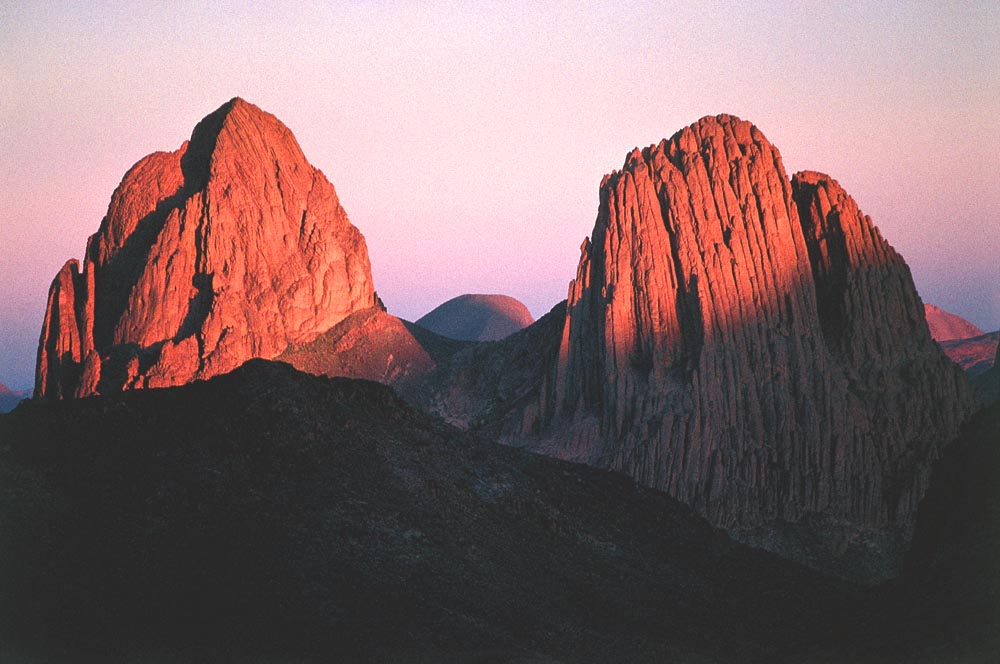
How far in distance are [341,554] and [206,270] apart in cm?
6823

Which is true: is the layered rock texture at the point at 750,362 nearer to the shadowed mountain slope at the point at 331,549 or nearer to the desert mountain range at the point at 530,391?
the desert mountain range at the point at 530,391

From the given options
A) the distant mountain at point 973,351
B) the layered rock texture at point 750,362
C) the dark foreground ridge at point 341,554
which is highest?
the distant mountain at point 973,351

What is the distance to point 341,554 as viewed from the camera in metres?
49.9

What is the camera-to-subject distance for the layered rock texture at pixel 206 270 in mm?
110625

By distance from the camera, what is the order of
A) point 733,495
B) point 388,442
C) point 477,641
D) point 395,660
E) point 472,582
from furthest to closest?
point 733,495 → point 388,442 → point 472,582 → point 477,641 → point 395,660

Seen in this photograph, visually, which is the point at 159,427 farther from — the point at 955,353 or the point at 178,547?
the point at 955,353

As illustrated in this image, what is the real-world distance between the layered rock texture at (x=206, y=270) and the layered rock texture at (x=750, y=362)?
2444 cm

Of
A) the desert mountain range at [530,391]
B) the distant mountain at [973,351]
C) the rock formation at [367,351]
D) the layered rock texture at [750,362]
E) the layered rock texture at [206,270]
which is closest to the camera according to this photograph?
the desert mountain range at [530,391]

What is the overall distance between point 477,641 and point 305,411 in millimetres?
15966

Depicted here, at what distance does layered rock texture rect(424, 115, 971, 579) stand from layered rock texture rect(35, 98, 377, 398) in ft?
80.2

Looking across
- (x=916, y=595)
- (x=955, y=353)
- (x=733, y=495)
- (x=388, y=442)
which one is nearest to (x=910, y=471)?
(x=733, y=495)

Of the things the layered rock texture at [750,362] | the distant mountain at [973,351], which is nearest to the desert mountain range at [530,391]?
the layered rock texture at [750,362]

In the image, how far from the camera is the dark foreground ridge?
43.3 meters

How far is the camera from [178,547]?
47844mm
